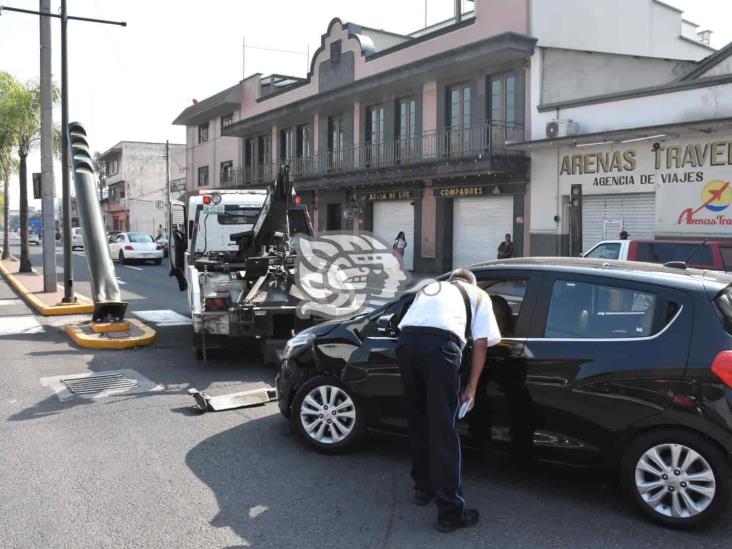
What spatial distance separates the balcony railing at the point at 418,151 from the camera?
20766 mm

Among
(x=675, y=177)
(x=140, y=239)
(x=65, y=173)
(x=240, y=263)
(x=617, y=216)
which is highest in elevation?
(x=675, y=177)

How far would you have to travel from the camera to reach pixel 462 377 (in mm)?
4559

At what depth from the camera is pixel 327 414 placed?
5559 mm

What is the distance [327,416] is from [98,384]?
366 centimetres

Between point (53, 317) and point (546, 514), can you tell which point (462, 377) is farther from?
point (53, 317)

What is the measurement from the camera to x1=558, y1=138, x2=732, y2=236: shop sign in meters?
16.2

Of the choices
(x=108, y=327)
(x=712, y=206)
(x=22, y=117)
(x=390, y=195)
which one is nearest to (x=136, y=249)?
(x=22, y=117)

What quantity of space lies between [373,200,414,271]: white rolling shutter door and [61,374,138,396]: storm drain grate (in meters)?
17.4

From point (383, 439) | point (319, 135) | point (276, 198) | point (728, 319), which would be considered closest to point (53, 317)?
point (276, 198)

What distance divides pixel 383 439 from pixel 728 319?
2721 mm

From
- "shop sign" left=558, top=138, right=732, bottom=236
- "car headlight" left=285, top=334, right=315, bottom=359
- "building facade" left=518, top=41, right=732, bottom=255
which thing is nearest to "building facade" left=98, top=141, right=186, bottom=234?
"building facade" left=518, top=41, right=732, bottom=255

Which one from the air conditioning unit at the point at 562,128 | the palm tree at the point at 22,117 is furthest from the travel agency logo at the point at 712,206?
the palm tree at the point at 22,117

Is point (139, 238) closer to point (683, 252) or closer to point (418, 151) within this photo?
point (418, 151)

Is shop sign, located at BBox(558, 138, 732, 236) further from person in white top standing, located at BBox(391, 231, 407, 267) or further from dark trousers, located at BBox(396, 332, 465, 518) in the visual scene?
dark trousers, located at BBox(396, 332, 465, 518)
